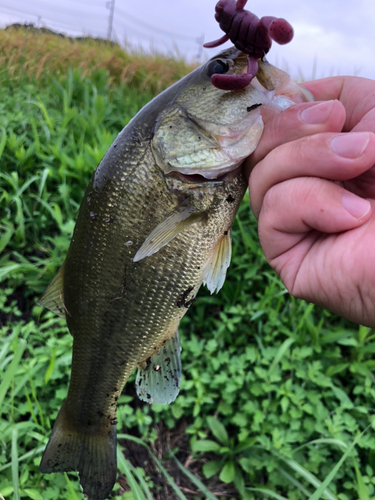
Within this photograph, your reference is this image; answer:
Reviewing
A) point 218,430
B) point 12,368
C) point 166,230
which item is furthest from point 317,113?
point 218,430

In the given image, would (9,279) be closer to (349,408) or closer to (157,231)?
(157,231)

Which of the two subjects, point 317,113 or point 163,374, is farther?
point 163,374

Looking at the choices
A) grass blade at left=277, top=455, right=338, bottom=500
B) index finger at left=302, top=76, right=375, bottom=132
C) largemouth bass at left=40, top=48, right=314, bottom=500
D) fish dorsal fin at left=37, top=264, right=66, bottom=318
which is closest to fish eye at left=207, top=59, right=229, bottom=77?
largemouth bass at left=40, top=48, right=314, bottom=500

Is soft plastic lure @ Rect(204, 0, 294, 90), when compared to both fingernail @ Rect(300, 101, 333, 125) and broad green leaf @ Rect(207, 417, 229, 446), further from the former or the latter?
broad green leaf @ Rect(207, 417, 229, 446)

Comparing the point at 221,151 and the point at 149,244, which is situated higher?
the point at 221,151

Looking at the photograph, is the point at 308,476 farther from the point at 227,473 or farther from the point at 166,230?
the point at 166,230

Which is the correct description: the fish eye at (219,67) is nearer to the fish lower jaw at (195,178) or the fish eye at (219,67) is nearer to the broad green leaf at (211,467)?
the fish lower jaw at (195,178)

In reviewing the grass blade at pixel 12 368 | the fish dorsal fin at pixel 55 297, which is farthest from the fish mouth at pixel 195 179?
the grass blade at pixel 12 368
